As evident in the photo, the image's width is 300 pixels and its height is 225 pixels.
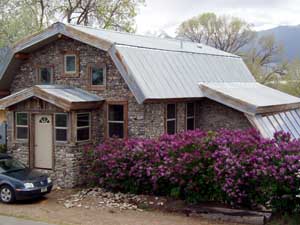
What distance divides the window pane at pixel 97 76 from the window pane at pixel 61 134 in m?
2.73

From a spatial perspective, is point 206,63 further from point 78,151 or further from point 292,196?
point 292,196

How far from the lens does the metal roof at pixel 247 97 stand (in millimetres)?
21578

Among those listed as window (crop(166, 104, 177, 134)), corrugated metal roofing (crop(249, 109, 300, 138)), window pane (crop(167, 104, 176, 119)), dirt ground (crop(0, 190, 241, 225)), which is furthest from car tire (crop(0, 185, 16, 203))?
corrugated metal roofing (crop(249, 109, 300, 138))

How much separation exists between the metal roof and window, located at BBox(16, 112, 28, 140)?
26.9 feet

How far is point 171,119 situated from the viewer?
21750mm

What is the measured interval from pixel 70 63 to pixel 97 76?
1.54 m

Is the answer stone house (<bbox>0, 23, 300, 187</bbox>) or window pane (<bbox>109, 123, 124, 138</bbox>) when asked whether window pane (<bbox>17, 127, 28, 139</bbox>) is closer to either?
stone house (<bbox>0, 23, 300, 187</bbox>)

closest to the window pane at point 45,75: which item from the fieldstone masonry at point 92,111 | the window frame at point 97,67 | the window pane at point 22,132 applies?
the fieldstone masonry at point 92,111

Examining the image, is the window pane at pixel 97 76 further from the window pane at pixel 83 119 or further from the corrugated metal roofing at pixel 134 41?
the window pane at pixel 83 119

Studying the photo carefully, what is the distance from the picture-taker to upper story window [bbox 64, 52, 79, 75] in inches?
833

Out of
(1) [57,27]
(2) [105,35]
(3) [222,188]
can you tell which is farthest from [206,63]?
(3) [222,188]

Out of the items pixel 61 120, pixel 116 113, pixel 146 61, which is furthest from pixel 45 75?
pixel 146 61

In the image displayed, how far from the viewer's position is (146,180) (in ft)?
55.9

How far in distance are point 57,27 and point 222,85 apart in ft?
29.8
